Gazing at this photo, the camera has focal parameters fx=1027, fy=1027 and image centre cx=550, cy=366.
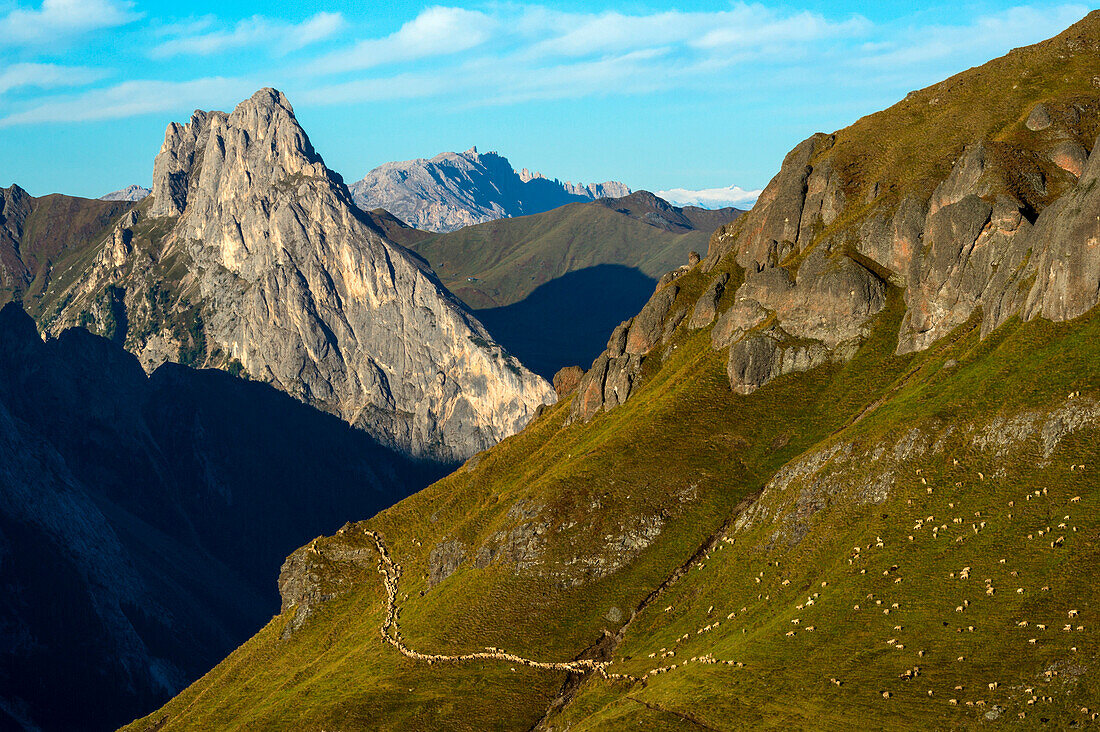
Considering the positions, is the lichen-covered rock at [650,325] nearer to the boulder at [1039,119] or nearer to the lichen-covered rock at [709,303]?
the lichen-covered rock at [709,303]

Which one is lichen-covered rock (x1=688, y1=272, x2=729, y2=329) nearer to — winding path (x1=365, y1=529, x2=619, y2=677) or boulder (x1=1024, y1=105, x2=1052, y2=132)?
boulder (x1=1024, y1=105, x2=1052, y2=132)

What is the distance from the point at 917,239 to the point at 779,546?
54290mm

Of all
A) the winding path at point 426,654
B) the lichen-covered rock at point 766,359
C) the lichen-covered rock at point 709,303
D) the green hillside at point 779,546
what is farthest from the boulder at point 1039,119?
the winding path at point 426,654

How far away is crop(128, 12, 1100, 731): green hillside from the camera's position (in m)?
84.9

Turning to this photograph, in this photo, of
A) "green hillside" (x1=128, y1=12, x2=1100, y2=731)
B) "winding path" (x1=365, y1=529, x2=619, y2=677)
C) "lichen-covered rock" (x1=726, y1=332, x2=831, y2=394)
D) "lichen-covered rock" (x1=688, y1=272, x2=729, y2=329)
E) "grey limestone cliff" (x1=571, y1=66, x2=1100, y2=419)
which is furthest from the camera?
"lichen-covered rock" (x1=688, y1=272, x2=729, y2=329)

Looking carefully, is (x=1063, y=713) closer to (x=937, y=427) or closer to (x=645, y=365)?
(x=937, y=427)

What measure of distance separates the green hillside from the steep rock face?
99cm

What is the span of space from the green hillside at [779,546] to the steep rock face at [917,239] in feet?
3.24

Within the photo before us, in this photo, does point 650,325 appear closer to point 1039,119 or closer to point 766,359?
point 766,359

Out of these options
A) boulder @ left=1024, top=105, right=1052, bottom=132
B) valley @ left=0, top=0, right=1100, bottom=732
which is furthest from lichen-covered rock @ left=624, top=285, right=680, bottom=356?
boulder @ left=1024, top=105, right=1052, bottom=132

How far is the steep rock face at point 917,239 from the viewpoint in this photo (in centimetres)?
12075

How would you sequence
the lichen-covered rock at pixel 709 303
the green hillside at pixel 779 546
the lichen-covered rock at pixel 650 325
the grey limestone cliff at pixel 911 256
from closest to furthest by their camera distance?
the green hillside at pixel 779 546 < the grey limestone cliff at pixel 911 256 < the lichen-covered rock at pixel 709 303 < the lichen-covered rock at pixel 650 325

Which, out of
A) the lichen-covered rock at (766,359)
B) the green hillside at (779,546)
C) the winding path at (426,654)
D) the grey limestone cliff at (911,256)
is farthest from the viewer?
the lichen-covered rock at (766,359)

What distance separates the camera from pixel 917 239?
14450 cm
